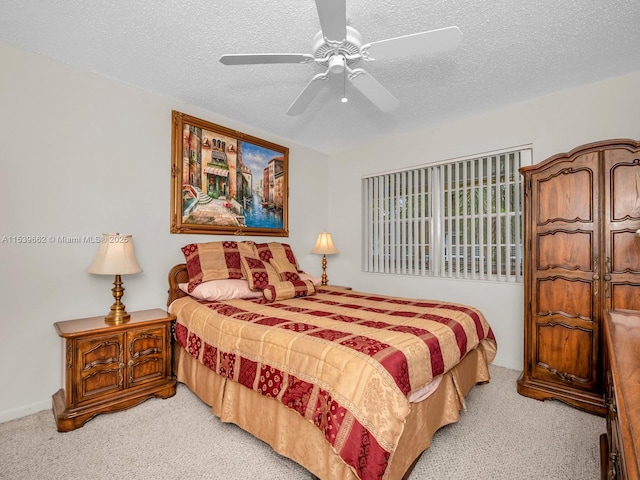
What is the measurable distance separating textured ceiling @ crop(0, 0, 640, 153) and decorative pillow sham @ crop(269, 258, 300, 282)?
1.63m

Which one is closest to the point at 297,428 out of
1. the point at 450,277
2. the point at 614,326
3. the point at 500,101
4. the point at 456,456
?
the point at 456,456

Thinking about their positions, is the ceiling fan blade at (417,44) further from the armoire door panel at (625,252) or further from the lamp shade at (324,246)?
the lamp shade at (324,246)

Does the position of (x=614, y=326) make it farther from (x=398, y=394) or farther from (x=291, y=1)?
(x=291, y=1)

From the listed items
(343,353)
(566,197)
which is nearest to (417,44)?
(343,353)

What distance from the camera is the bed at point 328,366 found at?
1.37 metres

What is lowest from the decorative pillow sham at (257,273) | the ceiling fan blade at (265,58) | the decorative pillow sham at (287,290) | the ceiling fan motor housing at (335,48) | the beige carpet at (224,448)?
the beige carpet at (224,448)

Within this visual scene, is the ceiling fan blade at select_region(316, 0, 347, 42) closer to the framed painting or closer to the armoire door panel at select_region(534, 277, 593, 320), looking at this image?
the framed painting

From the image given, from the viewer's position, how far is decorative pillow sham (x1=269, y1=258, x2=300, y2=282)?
315 cm

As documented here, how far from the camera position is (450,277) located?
3.62m

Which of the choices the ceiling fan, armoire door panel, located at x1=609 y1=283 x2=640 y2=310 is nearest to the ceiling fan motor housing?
the ceiling fan

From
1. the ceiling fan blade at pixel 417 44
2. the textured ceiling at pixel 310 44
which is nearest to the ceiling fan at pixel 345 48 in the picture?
the ceiling fan blade at pixel 417 44

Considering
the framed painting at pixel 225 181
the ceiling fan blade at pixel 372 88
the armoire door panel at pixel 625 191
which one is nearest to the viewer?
the ceiling fan blade at pixel 372 88

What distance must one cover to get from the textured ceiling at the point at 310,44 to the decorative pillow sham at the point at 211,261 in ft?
4.78

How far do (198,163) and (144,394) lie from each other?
214 centimetres
